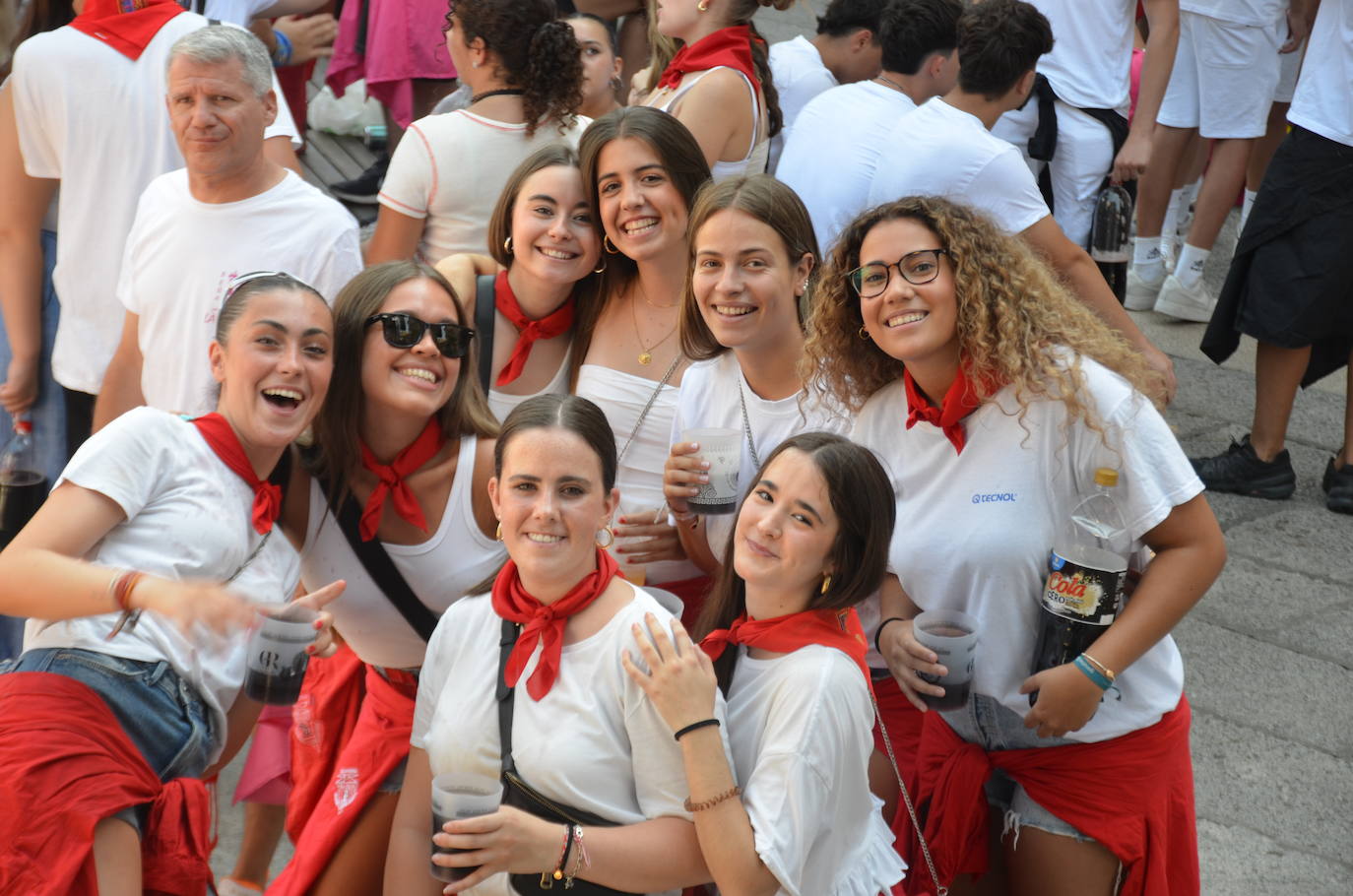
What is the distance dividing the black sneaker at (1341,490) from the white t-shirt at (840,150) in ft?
7.74

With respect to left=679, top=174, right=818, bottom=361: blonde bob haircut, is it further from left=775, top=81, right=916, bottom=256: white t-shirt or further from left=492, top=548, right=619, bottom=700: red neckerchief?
left=775, top=81, right=916, bottom=256: white t-shirt

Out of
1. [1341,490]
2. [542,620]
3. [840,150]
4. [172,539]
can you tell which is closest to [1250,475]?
[1341,490]

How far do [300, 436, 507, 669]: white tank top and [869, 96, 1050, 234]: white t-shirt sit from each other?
211 cm

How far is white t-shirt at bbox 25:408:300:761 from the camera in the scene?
2740 millimetres

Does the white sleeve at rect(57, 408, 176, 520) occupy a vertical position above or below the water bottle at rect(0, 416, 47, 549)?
above

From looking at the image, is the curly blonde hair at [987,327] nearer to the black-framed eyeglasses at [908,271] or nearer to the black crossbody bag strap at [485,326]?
the black-framed eyeglasses at [908,271]

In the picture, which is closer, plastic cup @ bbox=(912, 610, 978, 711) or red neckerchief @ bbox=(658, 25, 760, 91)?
plastic cup @ bbox=(912, 610, 978, 711)

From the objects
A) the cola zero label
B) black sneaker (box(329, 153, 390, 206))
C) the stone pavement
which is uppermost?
the cola zero label

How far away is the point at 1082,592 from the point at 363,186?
19.2ft

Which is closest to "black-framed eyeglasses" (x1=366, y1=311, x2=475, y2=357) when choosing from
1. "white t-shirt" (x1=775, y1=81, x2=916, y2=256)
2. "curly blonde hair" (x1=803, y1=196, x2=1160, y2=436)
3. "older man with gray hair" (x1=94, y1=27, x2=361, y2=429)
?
"older man with gray hair" (x1=94, y1=27, x2=361, y2=429)

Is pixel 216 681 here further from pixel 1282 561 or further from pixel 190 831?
pixel 1282 561

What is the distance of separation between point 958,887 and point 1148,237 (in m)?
5.06

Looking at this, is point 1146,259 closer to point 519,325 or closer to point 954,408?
point 519,325

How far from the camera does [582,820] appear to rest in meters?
2.60
